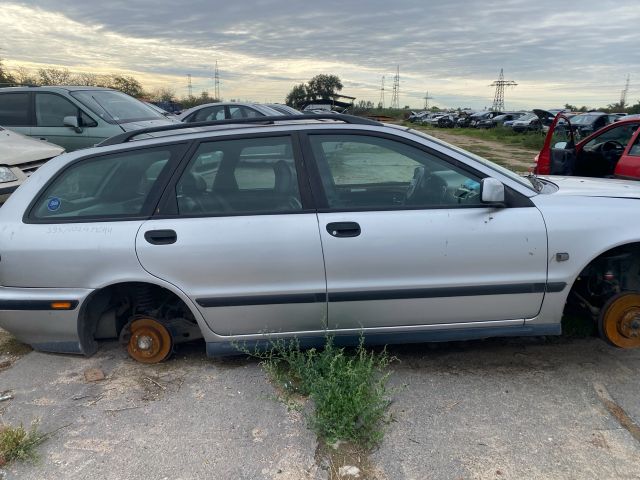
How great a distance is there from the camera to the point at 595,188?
337 centimetres

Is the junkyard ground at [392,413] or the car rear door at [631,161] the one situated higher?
the car rear door at [631,161]

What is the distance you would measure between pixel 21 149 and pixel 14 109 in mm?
2069

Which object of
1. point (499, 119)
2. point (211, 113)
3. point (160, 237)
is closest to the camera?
point (160, 237)

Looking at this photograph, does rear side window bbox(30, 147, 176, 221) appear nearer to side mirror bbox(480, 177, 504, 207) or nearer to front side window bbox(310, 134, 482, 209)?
front side window bbox(310, 134, 482, 209)

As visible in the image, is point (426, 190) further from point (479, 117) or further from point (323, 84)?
point (323, 84)

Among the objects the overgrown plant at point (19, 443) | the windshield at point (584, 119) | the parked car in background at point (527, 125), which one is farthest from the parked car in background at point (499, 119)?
the overgrown plant at point (19, 443)

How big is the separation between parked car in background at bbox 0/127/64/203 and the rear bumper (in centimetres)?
344

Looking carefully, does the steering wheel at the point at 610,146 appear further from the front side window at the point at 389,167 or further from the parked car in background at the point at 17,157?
the parked car in background at the point at 17,157

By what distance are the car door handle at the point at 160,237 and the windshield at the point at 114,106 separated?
5.33 metres

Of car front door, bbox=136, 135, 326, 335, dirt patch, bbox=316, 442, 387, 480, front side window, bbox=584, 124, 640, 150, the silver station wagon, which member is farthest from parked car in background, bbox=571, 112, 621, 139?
dirt patch, bbox=316, 442, 387, 480

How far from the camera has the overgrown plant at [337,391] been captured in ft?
8.35

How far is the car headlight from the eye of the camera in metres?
6.19

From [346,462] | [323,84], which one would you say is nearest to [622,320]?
[346,462]

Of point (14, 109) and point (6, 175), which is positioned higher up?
point (14, 109)
